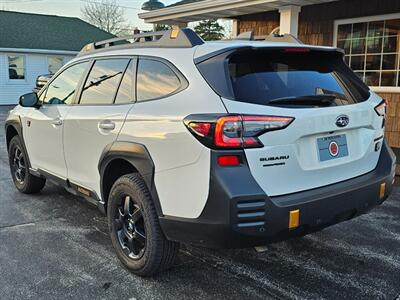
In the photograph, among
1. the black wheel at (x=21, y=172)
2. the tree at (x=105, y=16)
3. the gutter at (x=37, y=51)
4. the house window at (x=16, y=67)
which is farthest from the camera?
the tree at (x=105, y=16)

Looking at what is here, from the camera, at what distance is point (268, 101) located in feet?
9.34

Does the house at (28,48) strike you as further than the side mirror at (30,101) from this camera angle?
Yes

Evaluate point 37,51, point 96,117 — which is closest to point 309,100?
point 96,117

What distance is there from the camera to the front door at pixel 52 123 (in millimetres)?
4457

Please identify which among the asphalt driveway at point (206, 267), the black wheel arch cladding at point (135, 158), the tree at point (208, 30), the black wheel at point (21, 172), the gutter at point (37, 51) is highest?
the tree at point (208, 30)

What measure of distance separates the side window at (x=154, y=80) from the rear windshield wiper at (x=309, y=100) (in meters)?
0.71

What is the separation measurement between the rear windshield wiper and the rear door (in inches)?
47.8

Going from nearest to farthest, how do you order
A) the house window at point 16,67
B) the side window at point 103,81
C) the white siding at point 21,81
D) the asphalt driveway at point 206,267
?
the asphalt driveway at point 206,267
the side window at point 103,81
the white siding at point 21,81
the house window at point 16,67

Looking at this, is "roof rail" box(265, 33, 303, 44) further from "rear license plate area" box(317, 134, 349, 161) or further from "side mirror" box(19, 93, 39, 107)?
"side mirror" box(19, 93, 39, 107)

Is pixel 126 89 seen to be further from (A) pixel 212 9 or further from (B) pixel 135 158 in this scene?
(A) pixel 212 9

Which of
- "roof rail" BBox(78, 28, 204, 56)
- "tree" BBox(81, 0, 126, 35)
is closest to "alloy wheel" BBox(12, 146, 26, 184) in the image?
"roof rail" BBox(78, 28, 204, 56)

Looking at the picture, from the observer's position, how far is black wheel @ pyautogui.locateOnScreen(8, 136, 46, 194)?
5.64m

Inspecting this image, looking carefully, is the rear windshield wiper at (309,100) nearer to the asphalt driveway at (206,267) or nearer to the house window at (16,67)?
the asphalt driveway at (206,267)

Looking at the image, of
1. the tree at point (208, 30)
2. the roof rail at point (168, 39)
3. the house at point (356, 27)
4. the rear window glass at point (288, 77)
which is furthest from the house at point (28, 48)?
the rear window glass at point (288, 77)
